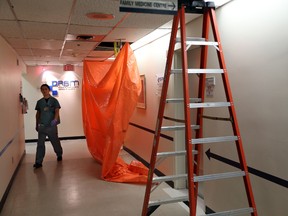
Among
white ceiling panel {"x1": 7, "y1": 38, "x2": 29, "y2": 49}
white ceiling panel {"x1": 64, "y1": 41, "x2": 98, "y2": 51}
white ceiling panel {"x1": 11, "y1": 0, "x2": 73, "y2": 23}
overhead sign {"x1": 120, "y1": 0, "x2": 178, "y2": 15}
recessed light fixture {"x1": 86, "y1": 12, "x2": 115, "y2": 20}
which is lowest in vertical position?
overhead sign {"x1": 120, "y1": 0, "x2": 178, "y2": 15}

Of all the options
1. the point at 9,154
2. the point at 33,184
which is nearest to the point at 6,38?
the point at 9,154

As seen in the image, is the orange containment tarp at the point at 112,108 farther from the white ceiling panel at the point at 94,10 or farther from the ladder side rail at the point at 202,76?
the ladder side rail at the point at 202,76

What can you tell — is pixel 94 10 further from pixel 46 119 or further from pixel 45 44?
pixel 46 119

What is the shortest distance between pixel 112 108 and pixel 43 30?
159 centimetres

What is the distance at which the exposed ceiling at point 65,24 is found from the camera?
2.60 m

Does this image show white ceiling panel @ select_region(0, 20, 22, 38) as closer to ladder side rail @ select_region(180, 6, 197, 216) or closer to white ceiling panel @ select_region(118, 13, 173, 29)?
white ceiling panel @ select_region(118, 13, 173, 29)

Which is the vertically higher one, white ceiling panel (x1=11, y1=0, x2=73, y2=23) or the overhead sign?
white ceiling panel (x1=11, y1=0, x2=73, y2=23)

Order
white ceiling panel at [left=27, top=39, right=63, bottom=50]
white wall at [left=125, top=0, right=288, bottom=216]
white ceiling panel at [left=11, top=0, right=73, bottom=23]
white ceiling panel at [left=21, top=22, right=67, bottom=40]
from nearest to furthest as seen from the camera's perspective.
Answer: white wall at [left=125, top=0, right=288, bottom=216] → white ceiling panel at [left=11, top=0, right=73, bottom=23] → white ceiling panel at [left=21, top=22, right=67, bottom=40] → white ceiling panel at [left=27, top=39, right=63, bottom=50]

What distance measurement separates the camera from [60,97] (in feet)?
27.4

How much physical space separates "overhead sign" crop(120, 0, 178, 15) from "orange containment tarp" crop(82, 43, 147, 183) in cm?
221

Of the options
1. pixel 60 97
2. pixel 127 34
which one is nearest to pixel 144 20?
pixel 127 34

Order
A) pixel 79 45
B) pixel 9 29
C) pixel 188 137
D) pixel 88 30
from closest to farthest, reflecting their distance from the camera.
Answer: pixel 188 137, pixel 9 29, pixel 88 30, pixel 79 45

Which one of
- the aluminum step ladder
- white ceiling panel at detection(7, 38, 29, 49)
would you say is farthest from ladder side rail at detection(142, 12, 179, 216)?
white ceiling panel at detection(7, 38, 29, 49)

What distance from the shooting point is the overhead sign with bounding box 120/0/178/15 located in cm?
186
